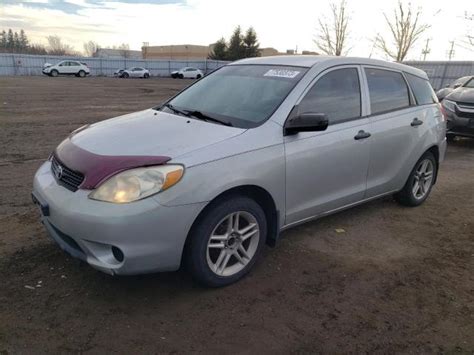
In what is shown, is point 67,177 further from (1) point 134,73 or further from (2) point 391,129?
(1) point 134,73

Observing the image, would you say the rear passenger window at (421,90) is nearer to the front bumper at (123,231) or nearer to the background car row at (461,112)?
the front bumper at (123,231)

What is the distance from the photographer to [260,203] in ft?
12.0

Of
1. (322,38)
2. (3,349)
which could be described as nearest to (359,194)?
(3,349)

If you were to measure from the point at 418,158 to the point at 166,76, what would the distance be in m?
50.3

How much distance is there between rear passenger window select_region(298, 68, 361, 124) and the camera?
3.98 metres

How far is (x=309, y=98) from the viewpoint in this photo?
12.9 ft

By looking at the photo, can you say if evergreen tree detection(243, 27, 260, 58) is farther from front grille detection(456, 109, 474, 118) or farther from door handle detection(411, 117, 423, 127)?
door handle detection(411, 117, 423, 127)

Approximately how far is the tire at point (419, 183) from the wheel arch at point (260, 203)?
2.29m

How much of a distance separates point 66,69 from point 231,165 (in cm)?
4339

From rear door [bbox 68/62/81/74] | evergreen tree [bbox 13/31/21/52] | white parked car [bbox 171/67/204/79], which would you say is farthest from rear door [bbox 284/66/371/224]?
evergreen tree [bbox 13/31/21/52]

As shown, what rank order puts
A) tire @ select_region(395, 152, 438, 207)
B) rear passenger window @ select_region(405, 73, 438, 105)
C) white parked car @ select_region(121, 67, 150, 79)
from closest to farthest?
rear passenger window @ select_region(405, 73, 438, 105), tire @ select_region(395, 152, 438, 207), white parked car @ select_region(121, 67, 150, 79)

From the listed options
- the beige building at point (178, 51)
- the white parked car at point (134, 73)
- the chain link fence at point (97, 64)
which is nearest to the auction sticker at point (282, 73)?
the chain link fence at point (97, 64)

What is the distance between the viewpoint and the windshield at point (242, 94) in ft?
12.4

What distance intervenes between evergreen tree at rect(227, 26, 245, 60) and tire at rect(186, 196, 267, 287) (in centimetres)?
5595
